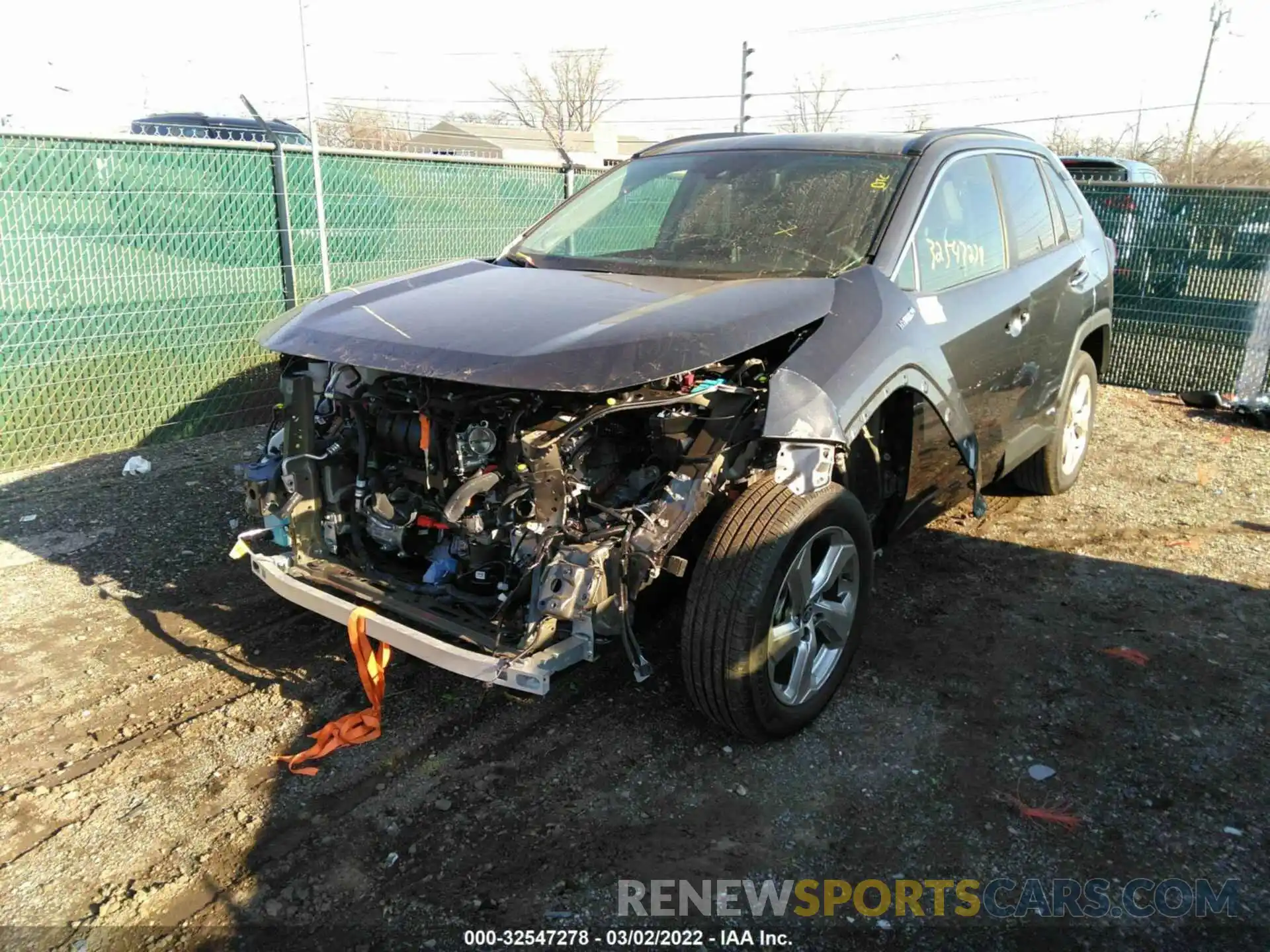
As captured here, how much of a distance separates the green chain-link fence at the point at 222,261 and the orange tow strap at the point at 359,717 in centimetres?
433

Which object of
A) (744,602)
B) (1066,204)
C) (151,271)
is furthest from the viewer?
(151,271)

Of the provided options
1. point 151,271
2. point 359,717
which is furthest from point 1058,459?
point 151,271

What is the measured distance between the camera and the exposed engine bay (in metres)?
3.02

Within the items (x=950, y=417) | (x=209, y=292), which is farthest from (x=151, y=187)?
(x=950, y=417)

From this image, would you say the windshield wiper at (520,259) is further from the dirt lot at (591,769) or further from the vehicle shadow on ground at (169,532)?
the vehicle shadow on ground at (169,532)

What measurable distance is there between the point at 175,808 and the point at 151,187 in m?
5.07

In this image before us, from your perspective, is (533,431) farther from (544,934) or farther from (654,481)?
(544,934)

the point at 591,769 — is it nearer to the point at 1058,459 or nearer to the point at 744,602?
the point at 744,602

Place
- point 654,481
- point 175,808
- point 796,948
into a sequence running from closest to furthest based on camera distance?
1. point 796,948
2. point 175,808
3. point 654,481

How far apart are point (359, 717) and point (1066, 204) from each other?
4.75 m

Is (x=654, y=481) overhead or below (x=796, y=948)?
overhead

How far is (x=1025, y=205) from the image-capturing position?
4875 millimetres

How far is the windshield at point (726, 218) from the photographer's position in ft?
12.7

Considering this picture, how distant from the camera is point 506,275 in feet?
13.3
